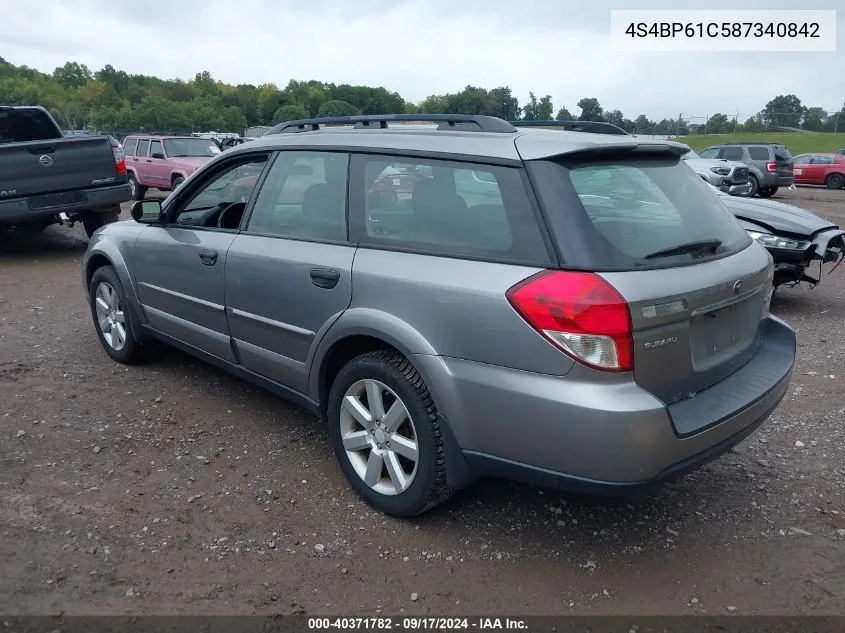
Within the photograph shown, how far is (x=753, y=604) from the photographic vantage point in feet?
8.61

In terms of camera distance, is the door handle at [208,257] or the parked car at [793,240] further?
the parked car at [793,240]

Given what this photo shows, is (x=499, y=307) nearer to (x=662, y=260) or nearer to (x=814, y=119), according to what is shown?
(x=662, y=260)

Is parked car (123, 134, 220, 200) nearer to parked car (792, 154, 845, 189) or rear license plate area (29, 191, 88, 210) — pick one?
rear license plate area (29, 191, 88, 210)

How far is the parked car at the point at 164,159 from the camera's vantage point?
16453 millimetres

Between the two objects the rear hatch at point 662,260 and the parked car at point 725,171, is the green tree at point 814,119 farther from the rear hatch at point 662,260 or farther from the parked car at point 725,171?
the rear hatch at point 662,260

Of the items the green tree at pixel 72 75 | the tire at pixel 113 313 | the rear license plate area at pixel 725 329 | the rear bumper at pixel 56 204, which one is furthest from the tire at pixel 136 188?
the green tree at pixel 72 75

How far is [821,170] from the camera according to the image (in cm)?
2428

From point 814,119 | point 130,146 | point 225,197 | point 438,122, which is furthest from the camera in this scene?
point 814,119

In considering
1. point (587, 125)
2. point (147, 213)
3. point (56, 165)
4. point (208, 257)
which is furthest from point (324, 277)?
point (56, 165)

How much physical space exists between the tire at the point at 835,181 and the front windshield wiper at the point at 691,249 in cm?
2508

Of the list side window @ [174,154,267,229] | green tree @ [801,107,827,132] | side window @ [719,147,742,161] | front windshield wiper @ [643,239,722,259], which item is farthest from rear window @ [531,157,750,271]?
green tree @ [801,107,827,132]

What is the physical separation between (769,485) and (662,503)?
60cm

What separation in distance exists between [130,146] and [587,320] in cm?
1838

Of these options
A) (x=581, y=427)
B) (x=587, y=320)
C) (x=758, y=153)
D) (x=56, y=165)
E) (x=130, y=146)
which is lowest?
(x=581, y=427)
